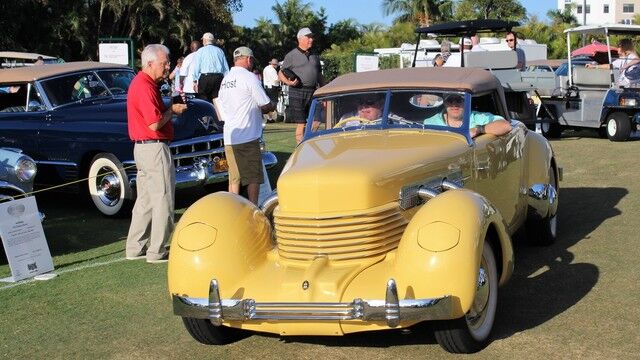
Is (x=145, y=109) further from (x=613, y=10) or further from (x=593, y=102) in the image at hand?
(x=613, y=10)

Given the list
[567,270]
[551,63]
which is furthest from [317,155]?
[551,63]

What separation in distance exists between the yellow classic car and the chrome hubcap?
427 cm

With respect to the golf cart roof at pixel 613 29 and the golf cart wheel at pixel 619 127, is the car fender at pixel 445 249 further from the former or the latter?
the golf cart roof at pixel 613 29

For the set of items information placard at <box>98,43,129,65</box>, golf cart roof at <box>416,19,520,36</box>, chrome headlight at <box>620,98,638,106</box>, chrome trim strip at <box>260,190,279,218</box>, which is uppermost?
golf cart roof at <box>416,19,520,36</box>

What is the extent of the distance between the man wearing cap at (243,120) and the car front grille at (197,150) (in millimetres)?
1461

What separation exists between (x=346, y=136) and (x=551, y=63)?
23.0 meters

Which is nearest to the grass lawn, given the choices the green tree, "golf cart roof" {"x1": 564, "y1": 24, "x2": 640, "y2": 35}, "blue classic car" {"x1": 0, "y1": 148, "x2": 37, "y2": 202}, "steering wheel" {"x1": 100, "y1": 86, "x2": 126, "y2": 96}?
"blue classic car" {"x1": 0, "y1": 148, "x2": 37, "y2": 202}

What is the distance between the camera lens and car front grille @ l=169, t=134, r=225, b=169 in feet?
34.1

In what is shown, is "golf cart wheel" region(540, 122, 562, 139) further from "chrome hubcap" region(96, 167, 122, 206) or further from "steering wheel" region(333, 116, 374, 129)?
"steering wheel" region(333, 116, 374, 129)

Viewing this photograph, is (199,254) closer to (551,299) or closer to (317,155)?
(317,155)

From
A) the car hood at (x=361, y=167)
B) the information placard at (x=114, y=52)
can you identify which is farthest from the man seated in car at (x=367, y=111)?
the information placard at (x=114, y=52)

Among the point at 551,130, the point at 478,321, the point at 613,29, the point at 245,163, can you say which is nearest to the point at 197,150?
the point at 245,163

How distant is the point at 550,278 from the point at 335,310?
2.48m

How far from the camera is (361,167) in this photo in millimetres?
5352
